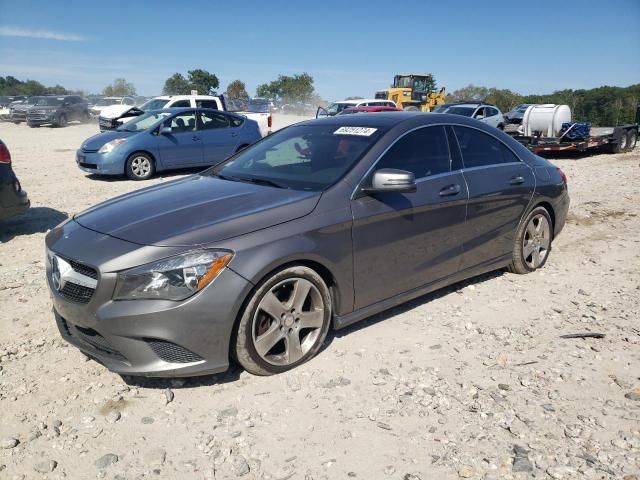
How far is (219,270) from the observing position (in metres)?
2.98

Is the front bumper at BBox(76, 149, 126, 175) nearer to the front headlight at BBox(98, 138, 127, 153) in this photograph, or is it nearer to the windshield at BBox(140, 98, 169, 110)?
the front headlight at BBox(98, 138, 127, 153)

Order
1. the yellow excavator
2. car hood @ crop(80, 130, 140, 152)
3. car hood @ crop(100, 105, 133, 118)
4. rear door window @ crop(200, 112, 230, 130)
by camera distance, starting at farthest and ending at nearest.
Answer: the yellow excavator < car hood @ crop(100, 105, 133, 118) < rear door window @ crop(200, 112, 230, 130) < car hood @ crop(80, 130, 140, 152)

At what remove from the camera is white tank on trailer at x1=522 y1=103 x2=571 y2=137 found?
599 inches

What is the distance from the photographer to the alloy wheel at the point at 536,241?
519cm

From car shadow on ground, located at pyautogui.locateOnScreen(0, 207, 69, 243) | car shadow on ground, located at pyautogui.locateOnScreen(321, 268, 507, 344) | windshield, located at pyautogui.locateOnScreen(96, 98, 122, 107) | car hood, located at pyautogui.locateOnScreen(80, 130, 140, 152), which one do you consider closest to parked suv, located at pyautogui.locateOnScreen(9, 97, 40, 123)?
windshield, located at pyautogui.locateOnScreen(96, 98, 122, 107)

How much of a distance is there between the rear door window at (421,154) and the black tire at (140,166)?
8180 mm

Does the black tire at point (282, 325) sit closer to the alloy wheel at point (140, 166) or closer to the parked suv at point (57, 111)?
the alloy wheel at point (140, 166)

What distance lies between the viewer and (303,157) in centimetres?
414

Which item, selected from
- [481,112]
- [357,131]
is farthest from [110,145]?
[481,112]

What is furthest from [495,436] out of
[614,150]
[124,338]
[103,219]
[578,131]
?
[614,150]

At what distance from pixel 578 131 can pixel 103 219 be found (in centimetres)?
1495

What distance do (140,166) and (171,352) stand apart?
893cm

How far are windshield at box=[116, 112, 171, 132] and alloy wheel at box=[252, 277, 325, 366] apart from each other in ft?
30.3

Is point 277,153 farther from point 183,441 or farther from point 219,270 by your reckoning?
point 183,441
